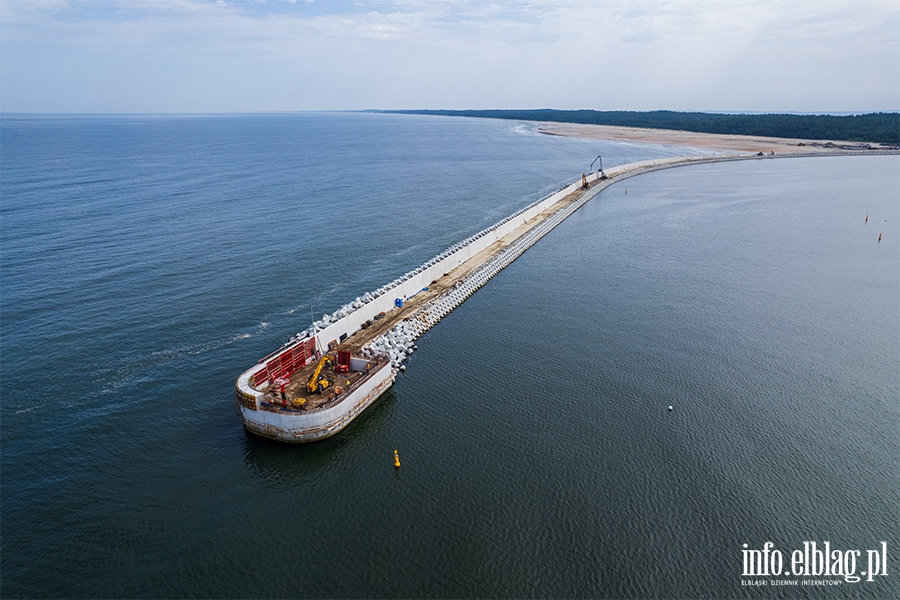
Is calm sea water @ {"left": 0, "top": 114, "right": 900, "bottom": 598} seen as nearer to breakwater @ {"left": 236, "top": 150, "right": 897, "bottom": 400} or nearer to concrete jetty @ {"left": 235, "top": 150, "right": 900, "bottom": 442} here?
concrete jetty @ {"left": 235, "top": 150, "right": 900, "bottom": 442}

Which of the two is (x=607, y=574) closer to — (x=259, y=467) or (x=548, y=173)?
(x=259, y=467)

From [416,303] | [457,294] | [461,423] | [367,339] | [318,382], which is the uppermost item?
[457,294]

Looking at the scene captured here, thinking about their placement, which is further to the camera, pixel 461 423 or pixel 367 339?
pixel 367 339

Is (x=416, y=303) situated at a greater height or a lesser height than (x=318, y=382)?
greater

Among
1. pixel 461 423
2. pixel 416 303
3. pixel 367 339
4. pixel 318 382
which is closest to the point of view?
pixel 461 423

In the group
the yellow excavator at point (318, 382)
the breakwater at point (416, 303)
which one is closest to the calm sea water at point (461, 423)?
the breakwater at point (416, 303)

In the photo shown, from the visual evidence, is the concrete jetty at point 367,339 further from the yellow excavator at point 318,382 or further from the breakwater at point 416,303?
the yellow excavator at point 318,382

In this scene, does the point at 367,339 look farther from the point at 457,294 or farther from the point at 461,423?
the point at 457,294

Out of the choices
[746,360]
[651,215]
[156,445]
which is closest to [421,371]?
[156,445]

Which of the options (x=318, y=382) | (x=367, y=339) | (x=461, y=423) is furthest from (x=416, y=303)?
(x=461, y=423)
